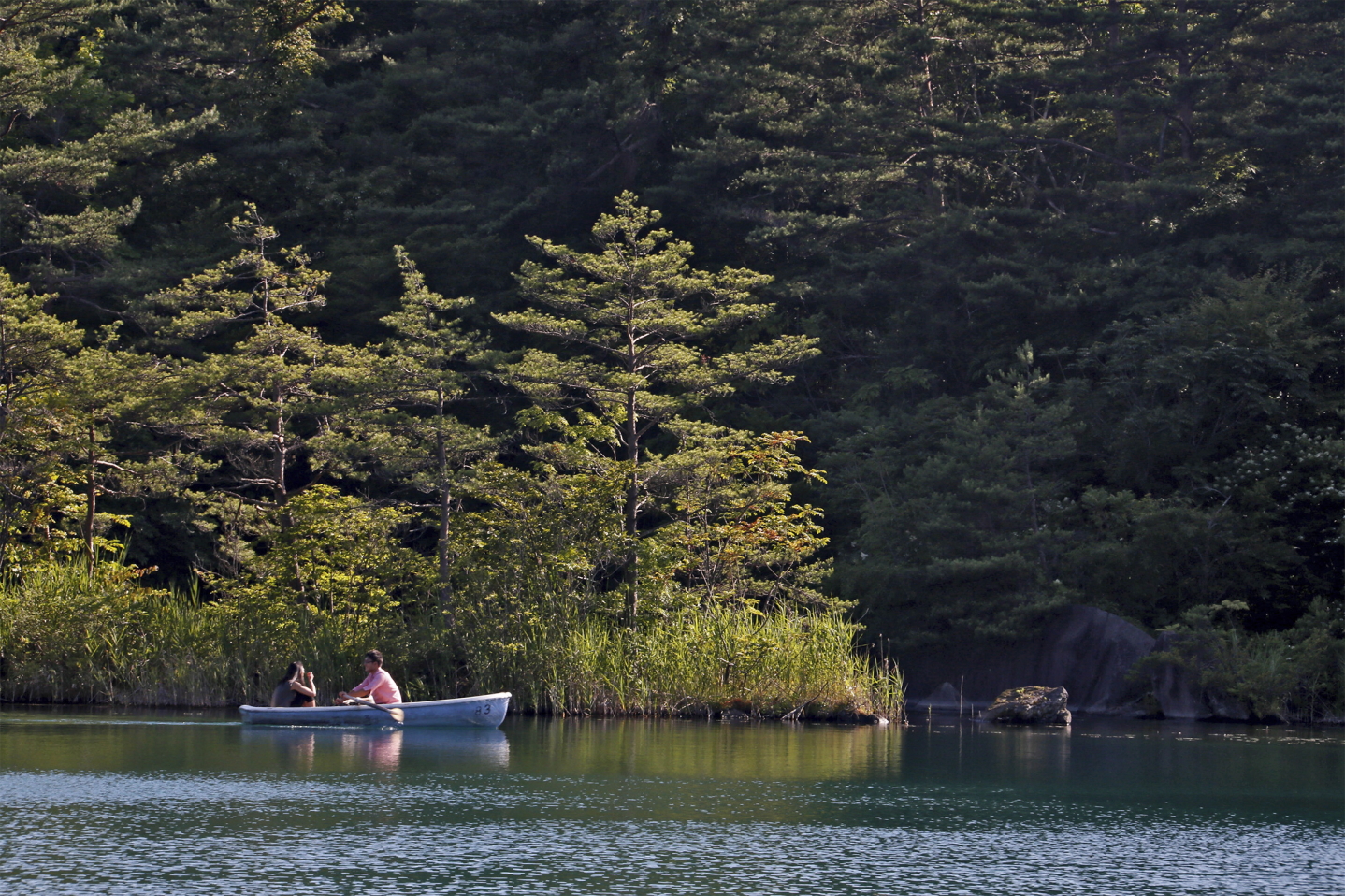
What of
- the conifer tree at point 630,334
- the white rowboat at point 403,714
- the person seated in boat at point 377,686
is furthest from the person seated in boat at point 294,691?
the conifer tree at point 630,334

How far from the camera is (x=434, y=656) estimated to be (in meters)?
21.0

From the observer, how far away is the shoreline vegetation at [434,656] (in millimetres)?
19719

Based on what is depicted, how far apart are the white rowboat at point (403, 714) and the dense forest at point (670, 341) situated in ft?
6.39

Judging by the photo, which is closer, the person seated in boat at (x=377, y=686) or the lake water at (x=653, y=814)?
the lake water at (x=653, y=814)

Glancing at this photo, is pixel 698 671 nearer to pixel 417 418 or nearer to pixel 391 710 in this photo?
pixel 391 710

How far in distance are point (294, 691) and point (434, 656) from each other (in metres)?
2.94

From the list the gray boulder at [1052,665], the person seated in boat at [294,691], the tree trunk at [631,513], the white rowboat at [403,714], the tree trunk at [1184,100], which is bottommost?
the white rowboat at [403,714]

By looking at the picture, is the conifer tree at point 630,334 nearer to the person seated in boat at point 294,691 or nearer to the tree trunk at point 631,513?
the tree trunk at point 631,513

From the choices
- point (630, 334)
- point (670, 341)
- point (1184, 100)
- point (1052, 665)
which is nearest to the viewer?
point (630, 334)

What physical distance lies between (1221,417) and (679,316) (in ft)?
27.9

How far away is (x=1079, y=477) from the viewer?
25.2m

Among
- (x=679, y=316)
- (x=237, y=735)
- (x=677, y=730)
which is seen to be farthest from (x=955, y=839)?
(x=679, y=316)

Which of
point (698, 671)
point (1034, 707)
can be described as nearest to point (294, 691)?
point (698, 671)

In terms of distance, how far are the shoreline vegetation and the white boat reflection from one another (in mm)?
2201
